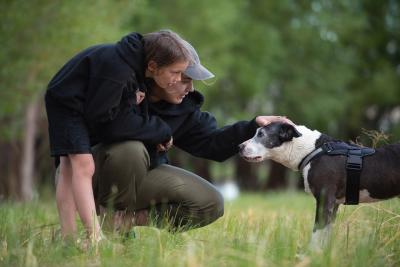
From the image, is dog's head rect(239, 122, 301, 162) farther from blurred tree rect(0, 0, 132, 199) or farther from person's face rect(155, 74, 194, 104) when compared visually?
blurred tree rect(0, 0, 132, 199)

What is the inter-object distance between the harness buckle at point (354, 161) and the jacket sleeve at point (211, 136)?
Answer: 2.85ft

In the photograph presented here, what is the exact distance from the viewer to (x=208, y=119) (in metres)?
5.57

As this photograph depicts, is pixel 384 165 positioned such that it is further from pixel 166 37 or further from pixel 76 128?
pixel 76 128

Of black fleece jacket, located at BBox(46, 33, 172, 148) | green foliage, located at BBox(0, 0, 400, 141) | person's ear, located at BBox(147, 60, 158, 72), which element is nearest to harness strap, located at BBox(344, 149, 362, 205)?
black fleece jacket, located at BBox(46, 33, 172, 148)

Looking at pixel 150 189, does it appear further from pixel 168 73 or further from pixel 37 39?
pixel 37 39

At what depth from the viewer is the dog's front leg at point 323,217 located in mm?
4535

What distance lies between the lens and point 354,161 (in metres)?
5.02

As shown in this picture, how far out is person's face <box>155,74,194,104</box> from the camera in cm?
496

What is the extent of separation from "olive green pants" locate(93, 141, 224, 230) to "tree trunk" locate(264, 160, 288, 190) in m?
22.4

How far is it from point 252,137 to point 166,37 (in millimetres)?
1341

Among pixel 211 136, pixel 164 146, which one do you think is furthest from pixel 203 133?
pixel 164 146

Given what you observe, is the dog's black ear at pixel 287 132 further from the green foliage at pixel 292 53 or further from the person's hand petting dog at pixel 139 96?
the green foliage at pixel 292 53

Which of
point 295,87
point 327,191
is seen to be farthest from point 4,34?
point 295,87

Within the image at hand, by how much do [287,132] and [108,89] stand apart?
1.76m
